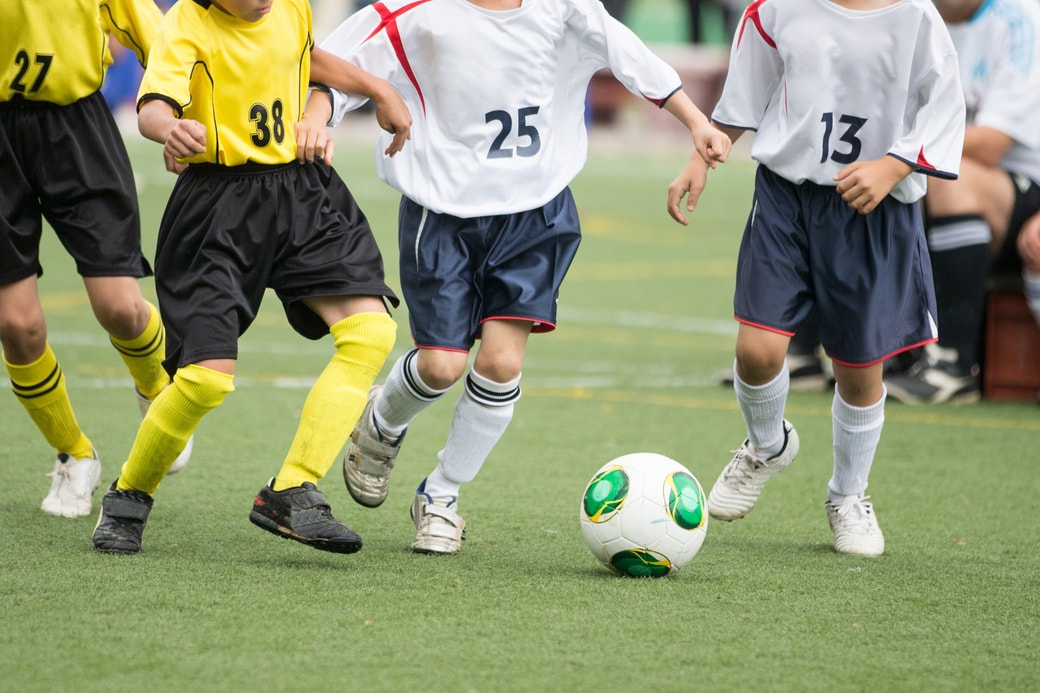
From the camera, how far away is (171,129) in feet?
11.8

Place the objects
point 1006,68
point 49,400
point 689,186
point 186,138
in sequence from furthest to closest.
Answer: point 1006,68, point 49,400, point 689,186, point 186,138

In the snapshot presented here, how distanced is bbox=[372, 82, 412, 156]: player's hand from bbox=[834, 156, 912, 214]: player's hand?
1264mm

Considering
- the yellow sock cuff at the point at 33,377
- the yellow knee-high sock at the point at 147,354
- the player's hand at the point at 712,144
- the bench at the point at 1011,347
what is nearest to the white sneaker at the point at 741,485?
the player's hand at the point at 712,144

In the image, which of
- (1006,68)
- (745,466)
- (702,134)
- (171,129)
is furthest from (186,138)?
(1006,68)

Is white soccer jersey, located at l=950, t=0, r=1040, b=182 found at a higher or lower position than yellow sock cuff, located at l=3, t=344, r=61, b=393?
higher

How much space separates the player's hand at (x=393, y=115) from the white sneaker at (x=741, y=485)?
4.91ft

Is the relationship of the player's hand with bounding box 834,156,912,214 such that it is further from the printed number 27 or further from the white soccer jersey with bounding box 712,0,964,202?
the printed number 27

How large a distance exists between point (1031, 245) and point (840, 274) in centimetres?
306

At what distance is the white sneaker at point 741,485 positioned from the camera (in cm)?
455

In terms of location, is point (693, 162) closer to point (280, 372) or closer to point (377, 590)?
point (377, 590)

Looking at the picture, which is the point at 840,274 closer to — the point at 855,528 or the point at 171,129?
the point at 855,528

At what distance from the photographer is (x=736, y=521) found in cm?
477

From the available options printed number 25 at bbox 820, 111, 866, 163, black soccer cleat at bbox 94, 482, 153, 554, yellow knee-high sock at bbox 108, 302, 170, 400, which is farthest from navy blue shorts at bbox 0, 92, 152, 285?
printed number 25 at bbox 820, 111, 866, 163

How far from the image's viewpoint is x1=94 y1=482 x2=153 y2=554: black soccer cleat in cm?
396
